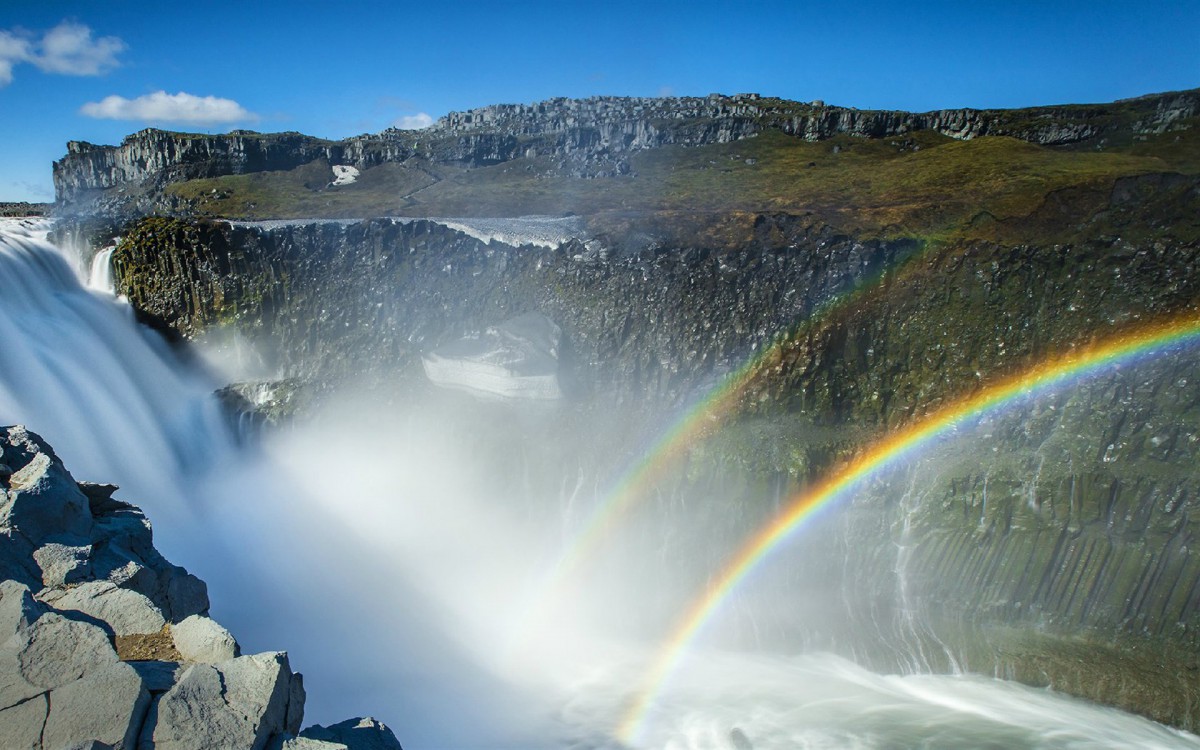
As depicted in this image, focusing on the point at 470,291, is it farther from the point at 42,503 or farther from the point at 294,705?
the point at 294,705

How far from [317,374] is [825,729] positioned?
1118 inches

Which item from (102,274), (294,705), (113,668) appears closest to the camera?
(113,668)

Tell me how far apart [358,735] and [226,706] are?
183 cm

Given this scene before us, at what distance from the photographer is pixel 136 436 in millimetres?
30188

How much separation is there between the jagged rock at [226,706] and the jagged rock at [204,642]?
768mm

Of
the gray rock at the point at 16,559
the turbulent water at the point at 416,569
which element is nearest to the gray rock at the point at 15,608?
the gray rock at the point at 16,559

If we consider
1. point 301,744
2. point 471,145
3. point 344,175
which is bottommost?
point 301,744

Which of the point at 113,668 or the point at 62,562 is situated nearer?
the point at 113,668

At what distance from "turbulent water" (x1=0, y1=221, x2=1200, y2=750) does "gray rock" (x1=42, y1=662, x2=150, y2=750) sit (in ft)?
40.2

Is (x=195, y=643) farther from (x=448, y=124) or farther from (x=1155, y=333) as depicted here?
(x=448, y=124)

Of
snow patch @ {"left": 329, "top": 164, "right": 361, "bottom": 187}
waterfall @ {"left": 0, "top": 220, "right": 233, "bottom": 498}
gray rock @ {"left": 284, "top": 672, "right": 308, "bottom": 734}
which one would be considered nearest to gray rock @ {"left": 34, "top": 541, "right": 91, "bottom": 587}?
gray rock @ {"left": 284, "top": 672, "right": 308, "bottom": 734}

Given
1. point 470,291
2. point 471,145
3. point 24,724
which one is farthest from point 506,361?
point 471,145

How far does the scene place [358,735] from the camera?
9391 millimetres

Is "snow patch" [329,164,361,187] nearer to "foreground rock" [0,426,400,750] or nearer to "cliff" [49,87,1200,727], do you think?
"cliff" [49,87,1200,727]
